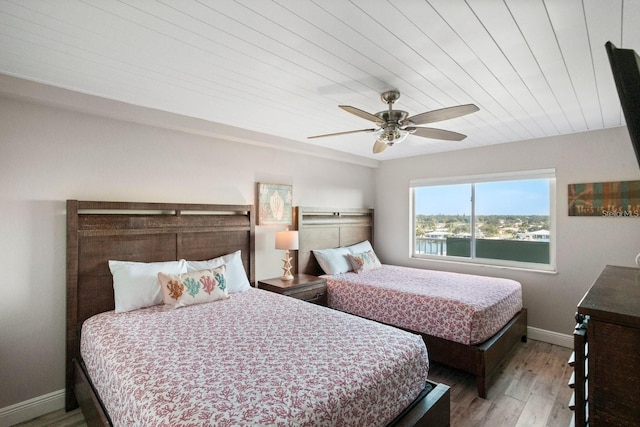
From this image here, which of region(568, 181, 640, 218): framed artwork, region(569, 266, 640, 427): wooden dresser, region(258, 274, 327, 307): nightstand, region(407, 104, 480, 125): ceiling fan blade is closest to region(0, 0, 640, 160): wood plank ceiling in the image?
region(407, 104, 480, 125): ceiling fan blade

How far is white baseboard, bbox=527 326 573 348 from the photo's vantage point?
3.50 m

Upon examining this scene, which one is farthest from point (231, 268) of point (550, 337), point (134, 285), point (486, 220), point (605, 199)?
point (605, 199)

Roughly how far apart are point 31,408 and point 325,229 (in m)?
3.31

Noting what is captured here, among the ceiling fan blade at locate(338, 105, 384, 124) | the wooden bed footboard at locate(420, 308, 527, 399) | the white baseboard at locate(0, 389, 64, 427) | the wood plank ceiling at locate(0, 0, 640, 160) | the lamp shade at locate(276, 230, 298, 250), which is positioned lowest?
the white baseboard at locate(0, 389, 64, 427)

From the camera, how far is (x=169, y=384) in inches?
56.0

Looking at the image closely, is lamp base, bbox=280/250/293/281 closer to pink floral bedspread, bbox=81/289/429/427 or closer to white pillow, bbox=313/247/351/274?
white pillow, bbox=313/247/351/274

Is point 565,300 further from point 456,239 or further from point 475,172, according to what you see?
point 475,172

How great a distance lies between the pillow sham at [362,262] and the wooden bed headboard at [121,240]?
1.59m

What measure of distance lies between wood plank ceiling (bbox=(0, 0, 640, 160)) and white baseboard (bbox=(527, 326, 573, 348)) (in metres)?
2.41

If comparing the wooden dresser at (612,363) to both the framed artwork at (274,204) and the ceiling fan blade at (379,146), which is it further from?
the framed artwork at (274,204)

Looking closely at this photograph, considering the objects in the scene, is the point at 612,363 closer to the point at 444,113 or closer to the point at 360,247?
the point at 444,113

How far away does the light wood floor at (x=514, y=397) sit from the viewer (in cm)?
227

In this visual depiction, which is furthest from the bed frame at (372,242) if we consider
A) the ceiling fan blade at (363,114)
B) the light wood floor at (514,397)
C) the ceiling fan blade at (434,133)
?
the ceiling fan blade at (363,114)

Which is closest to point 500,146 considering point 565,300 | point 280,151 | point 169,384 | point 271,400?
point 565,300
